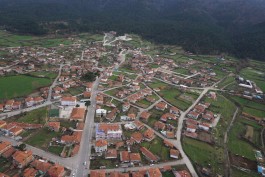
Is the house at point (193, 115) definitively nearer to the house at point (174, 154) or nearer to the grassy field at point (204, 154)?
the grassy field at point (204, 154)

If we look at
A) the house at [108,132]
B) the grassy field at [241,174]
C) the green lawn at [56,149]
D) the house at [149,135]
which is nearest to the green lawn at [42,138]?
the green lawn at [56,149]

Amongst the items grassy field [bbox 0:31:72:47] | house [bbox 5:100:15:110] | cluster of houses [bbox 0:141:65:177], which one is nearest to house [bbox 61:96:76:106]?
house [bbox 5:100:15:110]

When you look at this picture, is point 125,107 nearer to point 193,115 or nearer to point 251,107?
point 193,115

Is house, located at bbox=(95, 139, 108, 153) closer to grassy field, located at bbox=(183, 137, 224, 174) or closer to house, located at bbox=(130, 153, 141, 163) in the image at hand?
house, located at bbox=(130, 153, 141, 163)

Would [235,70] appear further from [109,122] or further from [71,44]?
[71,44]

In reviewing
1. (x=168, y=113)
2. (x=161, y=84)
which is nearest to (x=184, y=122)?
(x=168, y=113)

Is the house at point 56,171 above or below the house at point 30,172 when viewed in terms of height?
above
